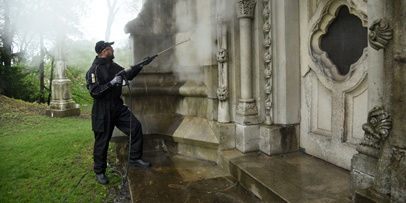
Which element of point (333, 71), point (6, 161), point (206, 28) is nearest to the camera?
point (333, 71)

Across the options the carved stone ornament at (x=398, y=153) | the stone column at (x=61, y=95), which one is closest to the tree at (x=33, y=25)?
the stone column at (x=61, y=95)

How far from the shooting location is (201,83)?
4.82 metres

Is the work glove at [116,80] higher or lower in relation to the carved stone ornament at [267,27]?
lower

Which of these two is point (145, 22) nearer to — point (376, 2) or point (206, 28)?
point (206, 28)

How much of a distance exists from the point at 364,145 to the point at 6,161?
17.4 ft

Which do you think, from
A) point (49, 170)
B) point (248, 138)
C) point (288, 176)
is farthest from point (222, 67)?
point (49, 170)

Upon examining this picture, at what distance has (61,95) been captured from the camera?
12.4 meters

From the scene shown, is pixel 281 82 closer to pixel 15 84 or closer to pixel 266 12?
pixel 266 12

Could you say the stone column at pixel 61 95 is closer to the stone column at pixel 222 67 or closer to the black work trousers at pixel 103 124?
the black work trousers at pixel 103 124

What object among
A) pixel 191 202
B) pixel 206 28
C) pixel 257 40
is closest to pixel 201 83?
pixel 206 28

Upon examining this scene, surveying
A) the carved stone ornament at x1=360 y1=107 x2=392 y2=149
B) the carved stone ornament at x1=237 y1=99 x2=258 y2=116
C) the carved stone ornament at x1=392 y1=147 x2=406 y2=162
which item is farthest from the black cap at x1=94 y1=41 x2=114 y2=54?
the carved stone ornament at x1=392 y1=147 x2=406 y2=162

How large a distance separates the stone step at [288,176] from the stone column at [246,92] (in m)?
0.19

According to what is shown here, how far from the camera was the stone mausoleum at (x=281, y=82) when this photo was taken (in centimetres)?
203

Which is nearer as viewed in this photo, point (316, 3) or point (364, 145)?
point (364, 145)
